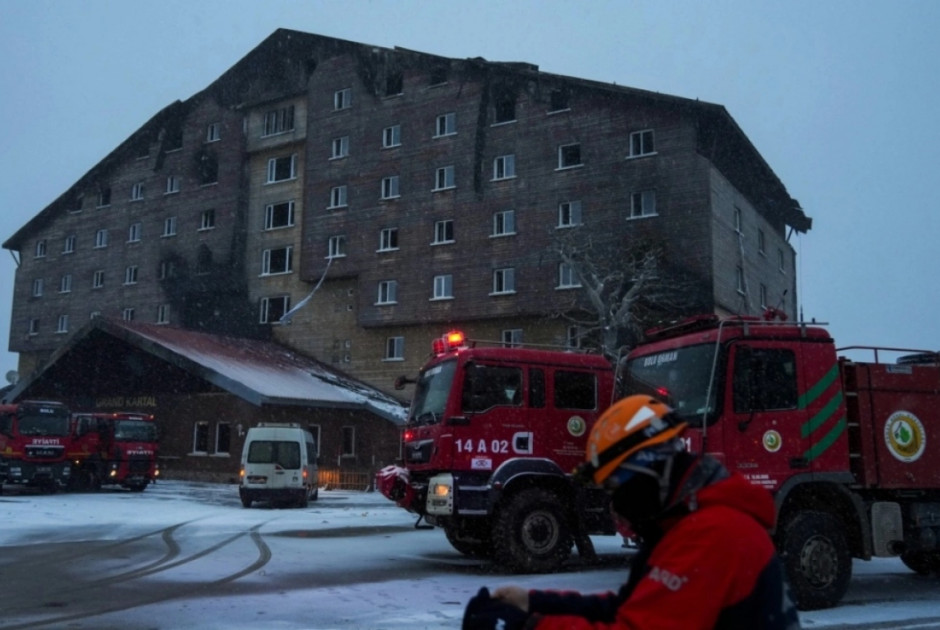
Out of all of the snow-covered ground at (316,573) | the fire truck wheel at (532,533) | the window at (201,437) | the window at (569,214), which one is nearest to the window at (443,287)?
the window at (569,214)

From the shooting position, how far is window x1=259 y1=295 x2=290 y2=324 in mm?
45188

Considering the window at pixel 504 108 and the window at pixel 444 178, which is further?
the window at pixel 444 178

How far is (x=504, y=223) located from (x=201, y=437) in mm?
15953

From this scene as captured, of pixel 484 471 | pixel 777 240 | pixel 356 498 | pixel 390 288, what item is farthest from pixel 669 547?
pixel 777 240

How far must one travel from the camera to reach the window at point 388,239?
41312mm

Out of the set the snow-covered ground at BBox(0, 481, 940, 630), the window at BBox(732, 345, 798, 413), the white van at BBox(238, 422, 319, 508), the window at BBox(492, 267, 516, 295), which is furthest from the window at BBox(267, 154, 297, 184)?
the window at BBox(732, 345, 798, 413)

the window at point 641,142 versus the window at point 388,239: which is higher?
the window at point 641,142

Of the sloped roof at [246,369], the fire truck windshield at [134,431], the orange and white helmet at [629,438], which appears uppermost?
the sloped roof at [246,369]

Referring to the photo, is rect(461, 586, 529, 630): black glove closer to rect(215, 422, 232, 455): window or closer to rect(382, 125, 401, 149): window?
rect(215, 422, 232, 455): window

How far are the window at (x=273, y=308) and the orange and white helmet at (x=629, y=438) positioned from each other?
43.6 m

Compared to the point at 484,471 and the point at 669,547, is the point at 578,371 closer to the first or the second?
the point at 484,471

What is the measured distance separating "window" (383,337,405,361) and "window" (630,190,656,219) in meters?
12.4

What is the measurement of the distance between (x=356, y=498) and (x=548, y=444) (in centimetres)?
1886

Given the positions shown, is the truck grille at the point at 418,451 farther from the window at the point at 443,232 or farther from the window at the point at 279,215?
the window at the point at 279,215
